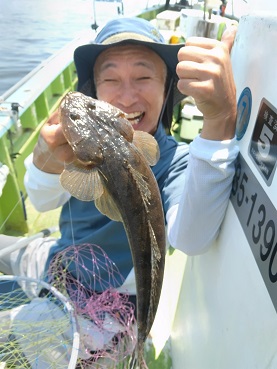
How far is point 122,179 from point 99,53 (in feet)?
3.59

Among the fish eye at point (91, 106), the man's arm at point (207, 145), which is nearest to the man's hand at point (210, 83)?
the man's arm at point (207, 145)

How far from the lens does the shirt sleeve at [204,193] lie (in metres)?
1.47

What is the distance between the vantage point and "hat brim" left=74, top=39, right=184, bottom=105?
1.99 metres

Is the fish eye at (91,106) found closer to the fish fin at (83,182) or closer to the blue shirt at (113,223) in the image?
the fish fin at (83,182)

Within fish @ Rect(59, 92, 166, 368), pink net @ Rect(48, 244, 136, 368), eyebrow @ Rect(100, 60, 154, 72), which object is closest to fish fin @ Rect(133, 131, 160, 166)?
fish @ Rect(59, 92, 166, 368)

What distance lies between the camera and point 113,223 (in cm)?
218

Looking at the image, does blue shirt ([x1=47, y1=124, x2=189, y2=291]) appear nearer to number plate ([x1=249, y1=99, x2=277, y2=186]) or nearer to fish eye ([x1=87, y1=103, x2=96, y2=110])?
fish eye ([x1=87, y1=103, x2=96, y2=110])

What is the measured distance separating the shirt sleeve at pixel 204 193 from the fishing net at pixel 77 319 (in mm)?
721

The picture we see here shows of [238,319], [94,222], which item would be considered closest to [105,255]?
[94,222]

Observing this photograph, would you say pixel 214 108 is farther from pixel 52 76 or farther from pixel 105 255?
pixel 52 76

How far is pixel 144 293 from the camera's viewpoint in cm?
152

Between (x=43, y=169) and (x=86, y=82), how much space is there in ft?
2.57

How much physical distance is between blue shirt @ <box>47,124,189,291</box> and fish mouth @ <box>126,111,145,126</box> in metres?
0.20

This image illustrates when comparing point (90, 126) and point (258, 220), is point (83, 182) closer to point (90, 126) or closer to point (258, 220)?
point (90, 126)
